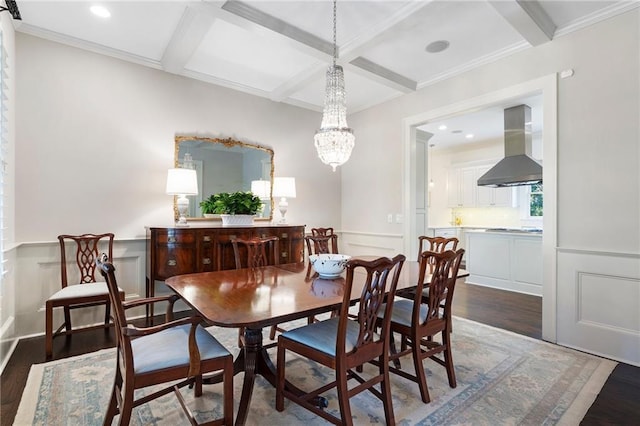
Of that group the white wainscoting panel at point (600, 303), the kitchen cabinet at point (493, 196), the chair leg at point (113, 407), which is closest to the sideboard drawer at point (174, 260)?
the chair leg at point (113, 407)

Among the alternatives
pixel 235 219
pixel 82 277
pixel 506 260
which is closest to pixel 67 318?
pixel 82 277

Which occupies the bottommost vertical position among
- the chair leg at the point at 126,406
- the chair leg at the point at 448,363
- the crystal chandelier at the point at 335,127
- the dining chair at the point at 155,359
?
the chair leg at the point at 448,363

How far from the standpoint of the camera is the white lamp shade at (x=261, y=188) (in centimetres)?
431

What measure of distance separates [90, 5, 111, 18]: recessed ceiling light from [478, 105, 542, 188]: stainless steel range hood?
5017mm

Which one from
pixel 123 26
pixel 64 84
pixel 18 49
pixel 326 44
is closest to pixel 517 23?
pixel 326 44

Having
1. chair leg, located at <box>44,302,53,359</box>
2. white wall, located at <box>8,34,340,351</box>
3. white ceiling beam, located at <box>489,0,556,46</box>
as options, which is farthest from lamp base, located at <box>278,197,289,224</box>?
white ceiling beam, located at <box>489,0,556,46</box>

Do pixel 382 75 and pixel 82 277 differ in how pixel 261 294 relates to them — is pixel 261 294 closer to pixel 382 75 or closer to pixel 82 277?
pixel 82 277

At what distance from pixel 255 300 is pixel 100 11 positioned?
2.72 m

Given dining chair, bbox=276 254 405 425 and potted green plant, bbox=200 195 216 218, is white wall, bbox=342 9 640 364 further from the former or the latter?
potted green plant, bbox=200 195 216 218

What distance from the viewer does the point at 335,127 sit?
2.71m

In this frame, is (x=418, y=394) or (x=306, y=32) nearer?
(x=418, y=394)

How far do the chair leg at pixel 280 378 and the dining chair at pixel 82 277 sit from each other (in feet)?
5.65

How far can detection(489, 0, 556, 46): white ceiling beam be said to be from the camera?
7.94 ft

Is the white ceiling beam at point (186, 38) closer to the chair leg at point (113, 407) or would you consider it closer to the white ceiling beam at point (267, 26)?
the white ceiling beam at point (267, 26)
